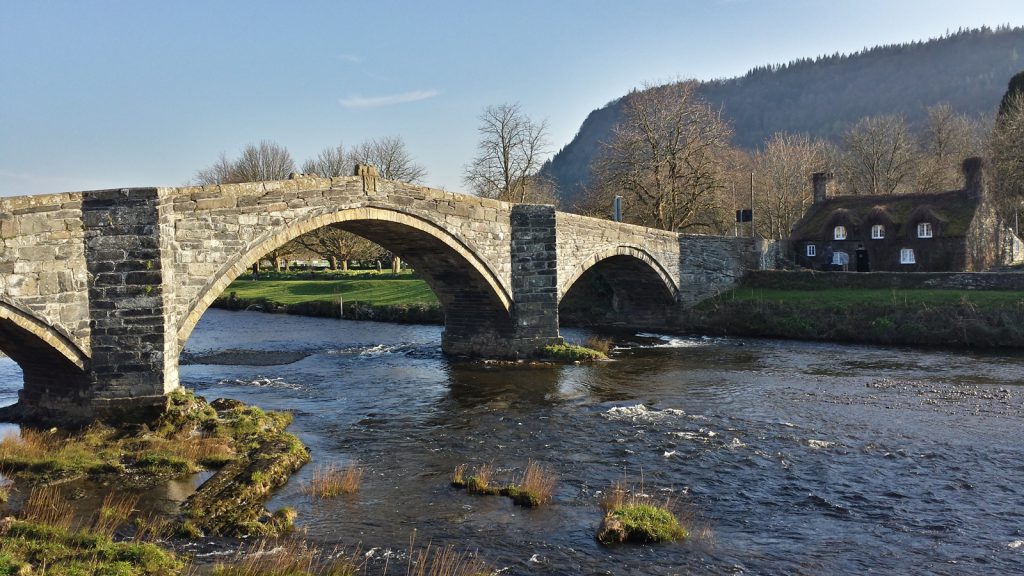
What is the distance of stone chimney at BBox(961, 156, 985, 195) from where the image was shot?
35.9 m

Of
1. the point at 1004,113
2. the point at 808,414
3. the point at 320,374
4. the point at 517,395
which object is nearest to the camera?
the point at 808,414

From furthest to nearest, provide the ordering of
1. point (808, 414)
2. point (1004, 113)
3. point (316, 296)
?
point (1004, 113) → point (316, 296) → point (808, 414)

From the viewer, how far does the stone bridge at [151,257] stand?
12.6 m

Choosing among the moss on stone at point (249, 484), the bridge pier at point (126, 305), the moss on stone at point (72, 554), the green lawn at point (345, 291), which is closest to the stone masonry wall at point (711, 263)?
the green lawn at point (345, 291)

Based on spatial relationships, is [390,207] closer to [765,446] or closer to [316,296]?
[765,446]

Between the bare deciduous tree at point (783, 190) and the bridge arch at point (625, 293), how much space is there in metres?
19.0

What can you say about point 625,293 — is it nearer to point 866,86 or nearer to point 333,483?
point 333,483

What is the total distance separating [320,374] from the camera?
20.9 meters

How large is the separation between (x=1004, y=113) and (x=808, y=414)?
3948cm

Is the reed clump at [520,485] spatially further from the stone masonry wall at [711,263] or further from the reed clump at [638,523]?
the stone masonry wall at [711,263]

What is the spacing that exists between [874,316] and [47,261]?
85.2ft

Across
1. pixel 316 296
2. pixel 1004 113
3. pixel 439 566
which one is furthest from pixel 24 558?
pixel 1004 113

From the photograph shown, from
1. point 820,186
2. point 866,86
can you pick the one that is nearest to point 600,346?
point 820,186

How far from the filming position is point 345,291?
42.5 meters
